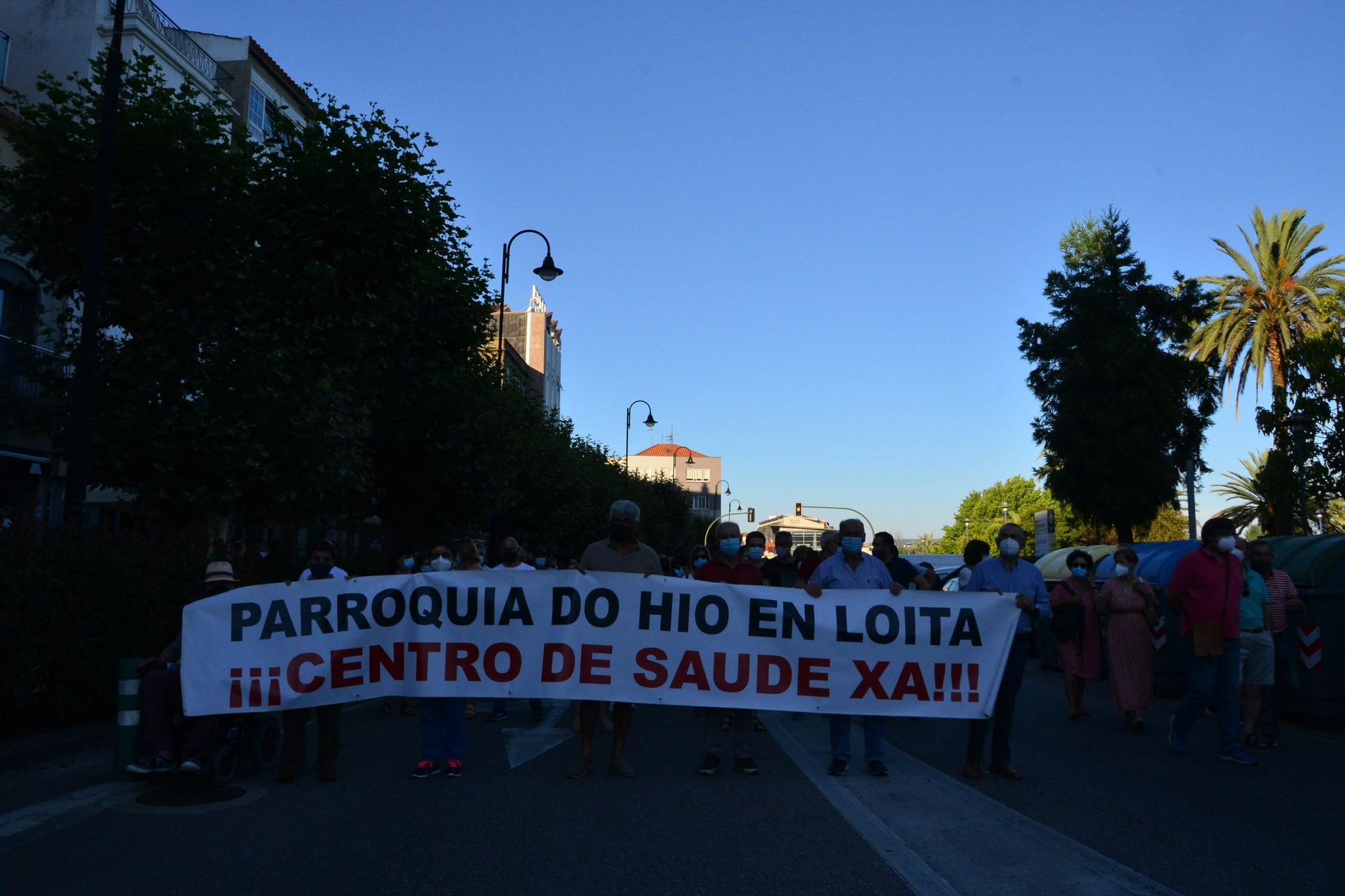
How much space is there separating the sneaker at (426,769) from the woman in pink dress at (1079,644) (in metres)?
7.13

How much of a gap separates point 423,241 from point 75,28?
18.4 meters

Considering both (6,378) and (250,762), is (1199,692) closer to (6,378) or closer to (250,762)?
(250,762)

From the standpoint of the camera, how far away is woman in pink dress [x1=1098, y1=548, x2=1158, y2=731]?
11312 millimetres

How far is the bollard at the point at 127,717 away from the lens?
785 cm

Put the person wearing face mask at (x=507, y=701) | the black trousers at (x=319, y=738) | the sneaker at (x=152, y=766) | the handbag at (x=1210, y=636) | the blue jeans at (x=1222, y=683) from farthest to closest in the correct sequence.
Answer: the person wearing face mask at (x=507, y=701), the blue jeans at (x=1222, y=683), the handbag at (x=1210, y=636), the black trousers at (x=319, y=738), the sneaker at (x=152, y=766)

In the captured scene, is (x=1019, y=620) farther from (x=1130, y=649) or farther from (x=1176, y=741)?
(x=1130, y=649)

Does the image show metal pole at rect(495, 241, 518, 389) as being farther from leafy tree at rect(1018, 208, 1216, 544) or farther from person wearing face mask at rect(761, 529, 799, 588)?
leafy tree at rect(1018, 208, 1216, 544)

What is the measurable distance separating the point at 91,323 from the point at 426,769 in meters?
7.75

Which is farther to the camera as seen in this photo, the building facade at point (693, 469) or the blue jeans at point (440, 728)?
the building facade at point (693, 469)

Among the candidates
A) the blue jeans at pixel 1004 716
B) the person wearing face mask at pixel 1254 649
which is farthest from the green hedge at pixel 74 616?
the person wearing face mask at pixel 1254 649

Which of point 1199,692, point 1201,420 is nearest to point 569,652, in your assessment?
point 1199,692

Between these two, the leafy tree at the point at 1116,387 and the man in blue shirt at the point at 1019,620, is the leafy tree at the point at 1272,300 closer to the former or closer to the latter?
the leafy tree at the point at 1116,387

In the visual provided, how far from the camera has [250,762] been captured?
812 centimetres

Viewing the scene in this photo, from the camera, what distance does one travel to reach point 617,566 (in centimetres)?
836
